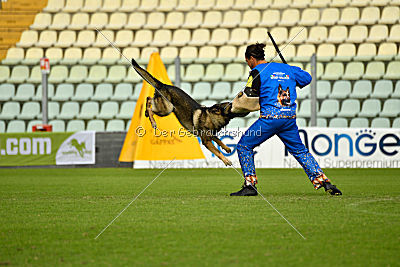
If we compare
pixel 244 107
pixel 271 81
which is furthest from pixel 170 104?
pixel 271 81

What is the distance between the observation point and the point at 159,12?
73.4 ft

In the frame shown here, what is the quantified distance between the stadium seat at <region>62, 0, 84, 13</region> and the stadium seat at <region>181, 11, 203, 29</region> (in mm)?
3988

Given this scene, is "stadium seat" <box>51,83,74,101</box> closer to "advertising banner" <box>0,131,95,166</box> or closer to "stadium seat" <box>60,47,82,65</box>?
"stadium seat" <box>60,47,82,65</box>

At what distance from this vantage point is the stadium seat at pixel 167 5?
22391 mm

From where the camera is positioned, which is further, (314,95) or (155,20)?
(155,20)

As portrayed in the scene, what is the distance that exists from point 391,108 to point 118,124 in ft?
24.9

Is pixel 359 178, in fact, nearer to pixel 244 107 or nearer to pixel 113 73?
pixel 244 107

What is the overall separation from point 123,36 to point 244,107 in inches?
612

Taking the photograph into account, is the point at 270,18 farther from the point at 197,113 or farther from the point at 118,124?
the point at 197,113

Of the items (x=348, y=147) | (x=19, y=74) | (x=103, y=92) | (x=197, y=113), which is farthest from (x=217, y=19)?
(x=197, y=113)

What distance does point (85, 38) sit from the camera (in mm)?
22172

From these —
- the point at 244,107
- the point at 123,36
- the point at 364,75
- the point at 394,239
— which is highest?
the point at 123,36

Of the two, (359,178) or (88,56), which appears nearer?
(359,178)

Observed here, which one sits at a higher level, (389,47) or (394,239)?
(389,47)
